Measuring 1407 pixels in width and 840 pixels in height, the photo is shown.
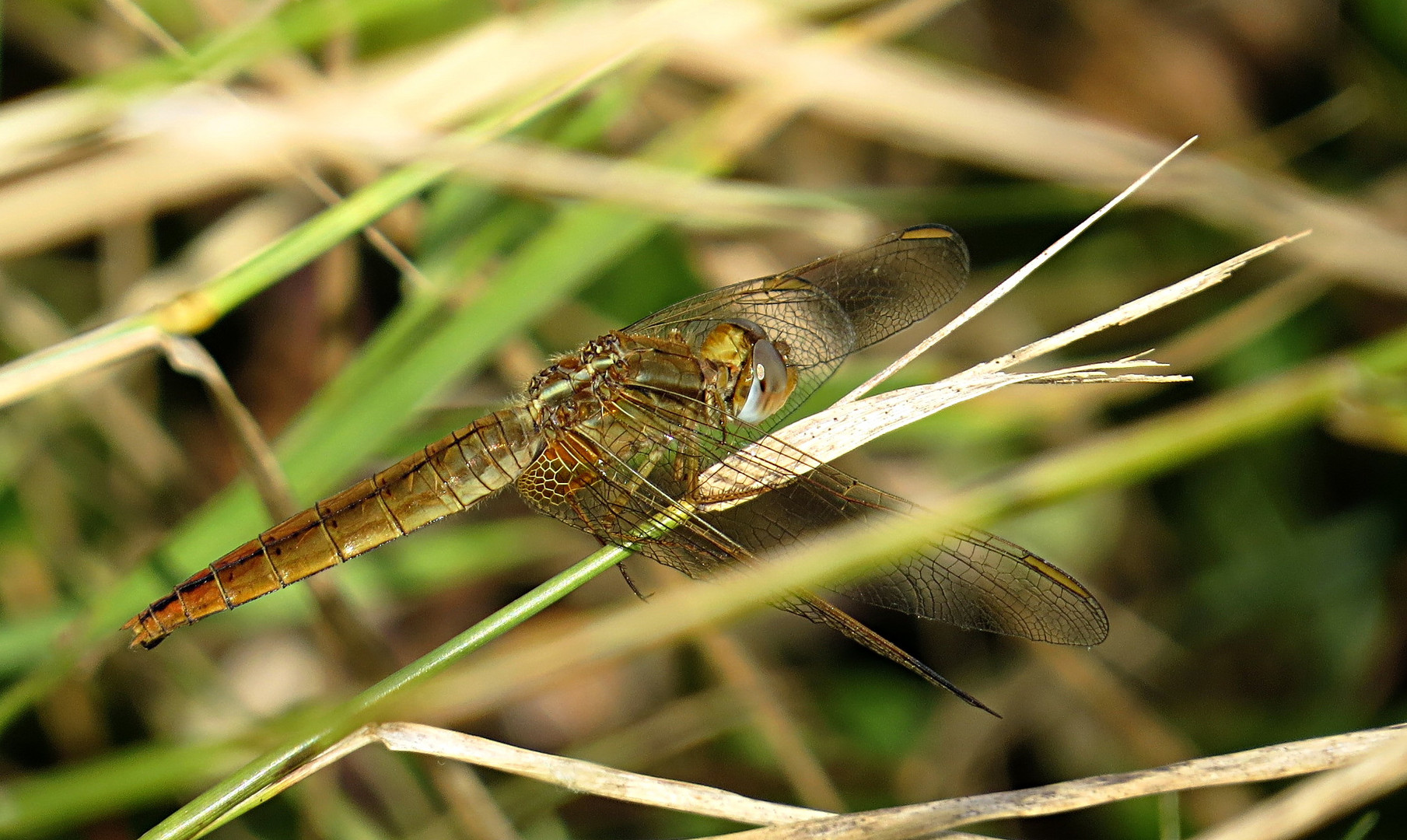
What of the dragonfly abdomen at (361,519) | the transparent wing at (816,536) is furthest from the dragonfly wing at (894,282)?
the dragonfly abdomen at (361,519)

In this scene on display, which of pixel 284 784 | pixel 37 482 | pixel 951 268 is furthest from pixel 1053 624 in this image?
pixel 37 482

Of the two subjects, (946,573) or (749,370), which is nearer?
(946,573)

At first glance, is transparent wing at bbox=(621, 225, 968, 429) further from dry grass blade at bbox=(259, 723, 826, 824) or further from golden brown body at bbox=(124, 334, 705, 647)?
dry grass blade at bbox=(259, 723, 826, 824)

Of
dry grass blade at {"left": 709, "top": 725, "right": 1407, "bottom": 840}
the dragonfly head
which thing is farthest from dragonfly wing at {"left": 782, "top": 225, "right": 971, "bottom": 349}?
dry grass blade at {"left": 709, "top": 725, "right": 1407, "bottom": 840}

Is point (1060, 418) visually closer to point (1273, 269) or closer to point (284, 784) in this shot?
point (1273, 269)

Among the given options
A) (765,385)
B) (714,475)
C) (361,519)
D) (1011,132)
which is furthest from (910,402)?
(1011,132)

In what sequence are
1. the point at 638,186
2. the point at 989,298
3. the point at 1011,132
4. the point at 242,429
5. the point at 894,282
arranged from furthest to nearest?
the point at 1011,132
the point at 894,282
the point at 638,186
the point at 242,429
the point at 989,298

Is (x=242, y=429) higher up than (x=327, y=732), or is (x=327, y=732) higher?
(x=242, y=429)

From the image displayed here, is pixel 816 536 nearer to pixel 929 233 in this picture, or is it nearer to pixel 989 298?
pixel 989 298
